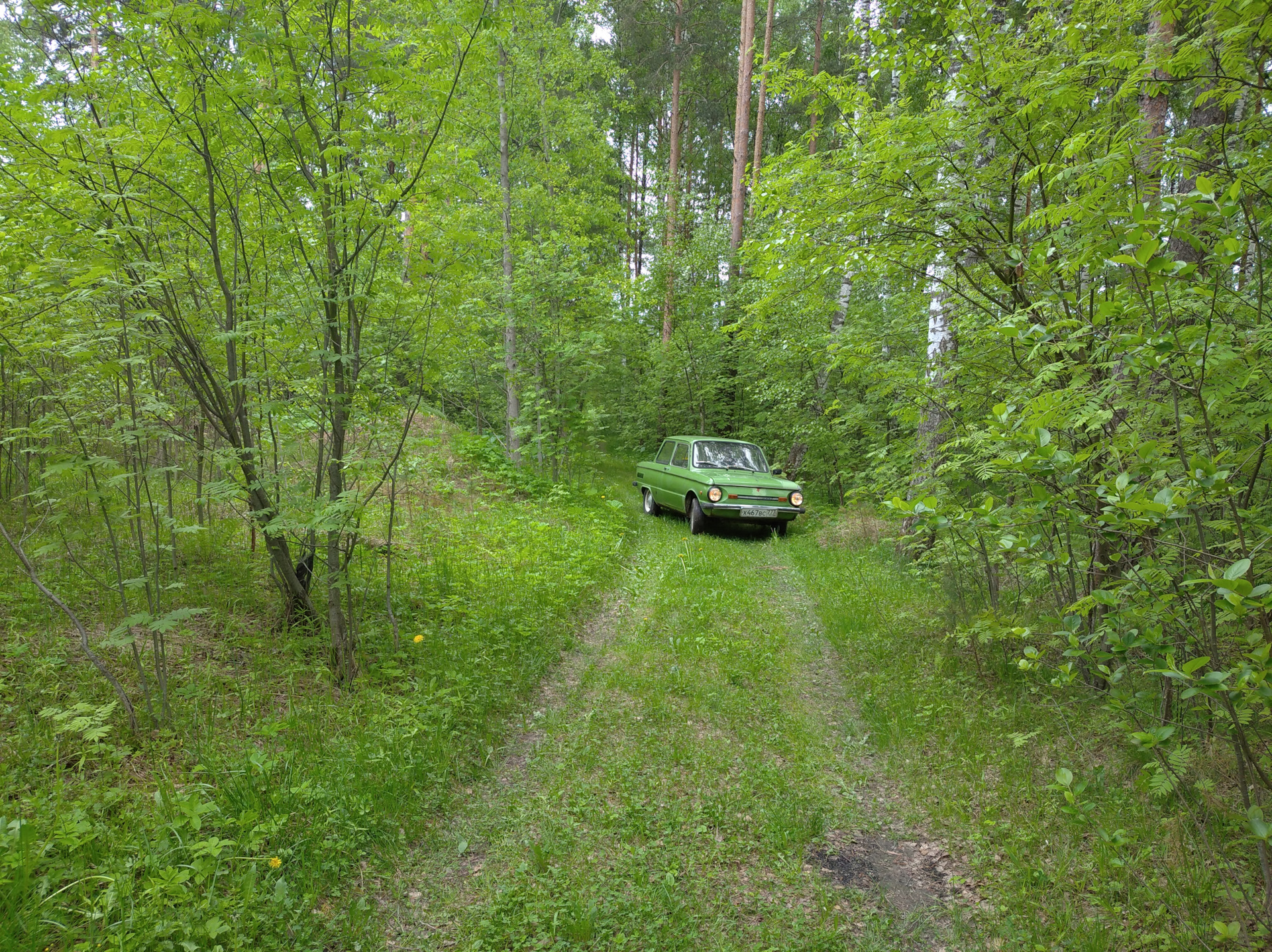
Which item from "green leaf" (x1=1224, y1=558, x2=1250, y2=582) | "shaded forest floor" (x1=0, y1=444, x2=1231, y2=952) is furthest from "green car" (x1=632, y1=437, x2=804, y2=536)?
"green leaf" (x1=1224, y1=558, x2=1250, y2=582)

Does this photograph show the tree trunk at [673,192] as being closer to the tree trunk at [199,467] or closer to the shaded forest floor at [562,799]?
the tree trunk at [199,467]

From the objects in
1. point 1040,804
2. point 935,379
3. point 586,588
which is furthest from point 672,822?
point 586,588

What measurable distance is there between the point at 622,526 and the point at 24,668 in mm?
7099

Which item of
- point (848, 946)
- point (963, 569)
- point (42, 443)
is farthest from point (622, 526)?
point (848, 946)

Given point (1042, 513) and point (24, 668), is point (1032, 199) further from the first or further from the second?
point (24, 668)

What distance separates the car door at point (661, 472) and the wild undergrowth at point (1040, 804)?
6273 millimetres

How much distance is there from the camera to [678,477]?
10961mm

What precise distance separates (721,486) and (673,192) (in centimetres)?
1144

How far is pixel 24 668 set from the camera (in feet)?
12.2

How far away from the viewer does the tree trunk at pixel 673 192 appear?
16.3 meters

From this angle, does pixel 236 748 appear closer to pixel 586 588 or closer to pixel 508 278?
pixel 586 588

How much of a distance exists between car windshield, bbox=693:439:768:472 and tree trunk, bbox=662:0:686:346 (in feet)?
18.7

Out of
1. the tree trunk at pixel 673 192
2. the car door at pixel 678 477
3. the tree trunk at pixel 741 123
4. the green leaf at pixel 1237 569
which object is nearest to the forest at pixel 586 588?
the green leaf at pixel 1237 569

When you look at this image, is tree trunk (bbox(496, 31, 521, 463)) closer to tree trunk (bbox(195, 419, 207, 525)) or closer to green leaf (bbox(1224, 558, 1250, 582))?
tree trunk (bbox(195, 419, 207, 525))
